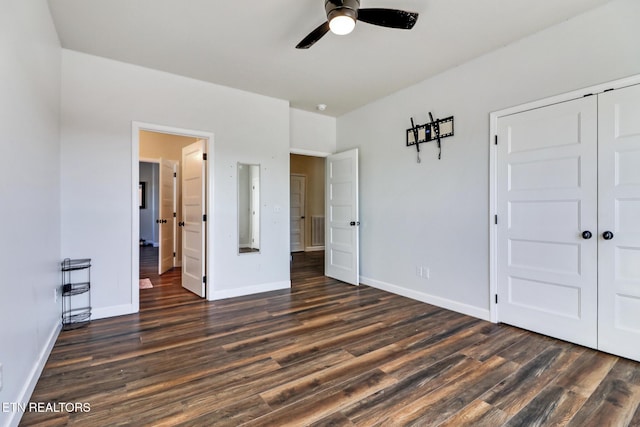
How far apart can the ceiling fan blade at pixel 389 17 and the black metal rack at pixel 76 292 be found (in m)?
3.45

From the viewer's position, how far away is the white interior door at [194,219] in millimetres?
4016

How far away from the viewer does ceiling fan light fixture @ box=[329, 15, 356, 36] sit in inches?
83.4

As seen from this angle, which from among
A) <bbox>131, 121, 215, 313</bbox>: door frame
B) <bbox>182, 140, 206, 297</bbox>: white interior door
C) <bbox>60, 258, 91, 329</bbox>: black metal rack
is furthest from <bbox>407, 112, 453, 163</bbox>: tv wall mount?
<bbox>60, 258, 91, 329</bbox>: black metal rack

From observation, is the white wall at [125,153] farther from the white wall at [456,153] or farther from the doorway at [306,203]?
the doorway at [306,203]

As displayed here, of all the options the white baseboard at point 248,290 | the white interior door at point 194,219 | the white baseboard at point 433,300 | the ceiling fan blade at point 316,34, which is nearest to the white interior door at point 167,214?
the white interior door at point 194,219

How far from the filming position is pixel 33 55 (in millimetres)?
2047

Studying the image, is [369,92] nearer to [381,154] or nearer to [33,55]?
[381,154]

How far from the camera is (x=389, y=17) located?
2.13 m

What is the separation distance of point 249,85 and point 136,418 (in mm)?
3616

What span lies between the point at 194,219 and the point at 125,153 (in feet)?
4.00

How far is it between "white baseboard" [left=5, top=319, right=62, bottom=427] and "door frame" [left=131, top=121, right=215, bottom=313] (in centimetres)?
83

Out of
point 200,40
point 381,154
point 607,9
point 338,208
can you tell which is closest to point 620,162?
point 607,9

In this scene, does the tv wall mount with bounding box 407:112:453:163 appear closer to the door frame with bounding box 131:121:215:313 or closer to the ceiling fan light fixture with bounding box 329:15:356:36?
the ceiling fan light fixture with bounding box 329:15:356:36

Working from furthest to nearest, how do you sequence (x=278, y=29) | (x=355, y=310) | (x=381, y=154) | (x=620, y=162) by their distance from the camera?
(x=381, y=154)
(x=355, y=310)
(x=278, y=29)
(x=620, y=162)
